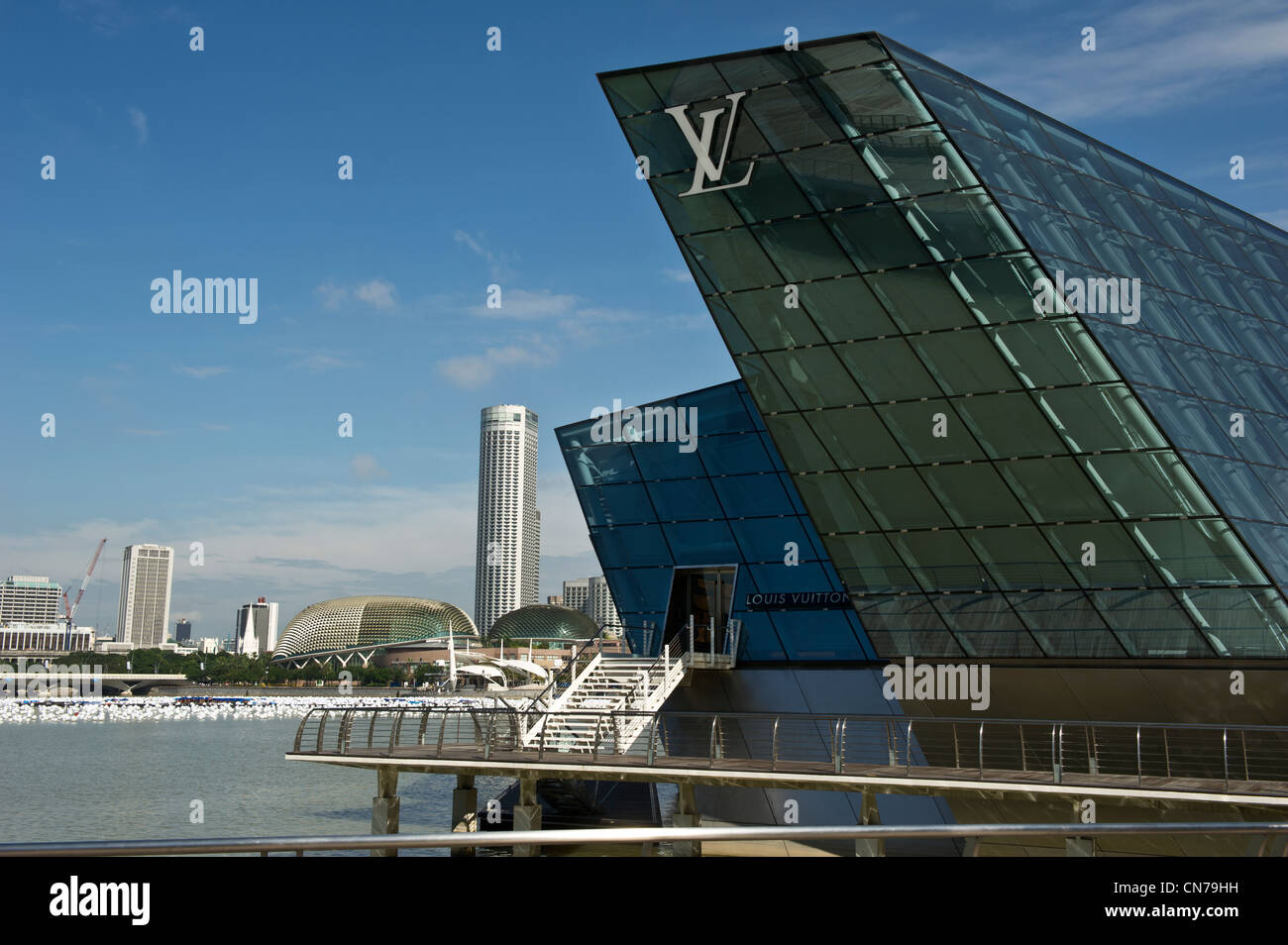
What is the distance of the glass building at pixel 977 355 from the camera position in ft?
71.1

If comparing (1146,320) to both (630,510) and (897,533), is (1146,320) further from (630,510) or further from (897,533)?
(630,510)

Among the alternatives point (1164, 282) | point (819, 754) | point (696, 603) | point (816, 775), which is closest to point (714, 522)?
point (696, 603)

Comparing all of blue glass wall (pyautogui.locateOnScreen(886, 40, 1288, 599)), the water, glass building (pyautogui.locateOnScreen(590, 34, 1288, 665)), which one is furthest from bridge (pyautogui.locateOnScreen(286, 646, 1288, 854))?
blue glass wall (pyautogui.locateOnScreen(886, 40, 1288, 599))

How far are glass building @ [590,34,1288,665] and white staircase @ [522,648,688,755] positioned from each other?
6.46 meters

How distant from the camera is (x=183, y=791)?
4719 centimetres

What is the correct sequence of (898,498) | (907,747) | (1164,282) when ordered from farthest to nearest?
(1164,282) → (898,498) → (907,747)

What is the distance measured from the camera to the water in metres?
37.4

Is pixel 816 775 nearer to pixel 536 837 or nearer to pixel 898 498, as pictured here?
pixel 898 498

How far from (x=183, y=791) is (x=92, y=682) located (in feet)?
520

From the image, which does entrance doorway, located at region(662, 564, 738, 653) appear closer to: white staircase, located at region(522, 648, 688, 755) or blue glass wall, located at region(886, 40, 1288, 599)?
white staircase, located at region(522, 648, 688, 755)

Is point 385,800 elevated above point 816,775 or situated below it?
below
